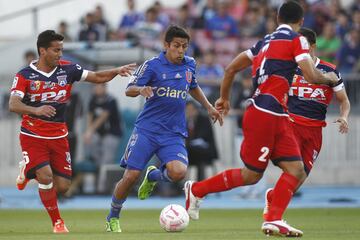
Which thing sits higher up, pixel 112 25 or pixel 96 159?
pixel 112 25

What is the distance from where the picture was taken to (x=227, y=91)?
12789 mm

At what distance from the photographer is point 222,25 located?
26375mm

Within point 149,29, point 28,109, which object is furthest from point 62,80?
point 149,29

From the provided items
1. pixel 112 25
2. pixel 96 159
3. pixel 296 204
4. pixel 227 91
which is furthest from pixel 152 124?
pixel 112 25

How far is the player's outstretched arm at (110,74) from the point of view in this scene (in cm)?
1373

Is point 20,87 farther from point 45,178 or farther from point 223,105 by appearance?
point 223,105

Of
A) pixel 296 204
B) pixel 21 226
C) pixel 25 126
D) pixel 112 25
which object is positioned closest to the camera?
pixel 25 126

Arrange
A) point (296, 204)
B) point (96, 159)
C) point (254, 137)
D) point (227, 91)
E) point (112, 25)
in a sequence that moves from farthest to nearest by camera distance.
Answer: point (112, 25)
point (96, 159)
point (296, 204)
point (227, 91)
point (254, 137)

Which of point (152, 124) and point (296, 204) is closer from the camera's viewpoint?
point (152, 124)

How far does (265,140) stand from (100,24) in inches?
632

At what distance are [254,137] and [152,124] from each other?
206 centimetres

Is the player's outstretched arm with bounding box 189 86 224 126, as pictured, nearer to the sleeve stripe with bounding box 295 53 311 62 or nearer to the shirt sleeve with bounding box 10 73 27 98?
the sleeve stripe with bounding box 295 53 311 62

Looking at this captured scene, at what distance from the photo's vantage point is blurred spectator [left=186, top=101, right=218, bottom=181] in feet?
75.0

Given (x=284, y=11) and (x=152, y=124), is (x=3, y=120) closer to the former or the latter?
(x=152, y=124)
